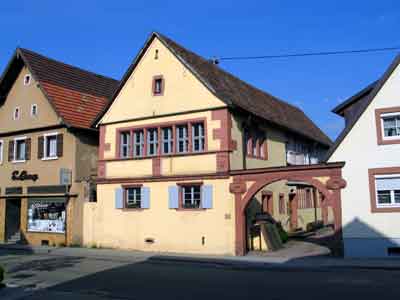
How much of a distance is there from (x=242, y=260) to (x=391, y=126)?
780 centimetres

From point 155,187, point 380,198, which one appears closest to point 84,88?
point 155,187

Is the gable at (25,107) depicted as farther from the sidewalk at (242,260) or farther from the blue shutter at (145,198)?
the sidewalk at (242,260)

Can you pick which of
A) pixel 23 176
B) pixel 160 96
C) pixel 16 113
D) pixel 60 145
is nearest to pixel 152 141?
pixel 160 96

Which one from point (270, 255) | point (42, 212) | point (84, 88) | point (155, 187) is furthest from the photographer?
point (84, 88)

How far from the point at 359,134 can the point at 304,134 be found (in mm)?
10749

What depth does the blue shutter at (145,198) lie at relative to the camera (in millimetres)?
20797

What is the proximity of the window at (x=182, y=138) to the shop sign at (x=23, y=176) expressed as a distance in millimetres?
9542

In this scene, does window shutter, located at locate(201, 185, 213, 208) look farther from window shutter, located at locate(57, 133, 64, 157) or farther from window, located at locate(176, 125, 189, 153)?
window shutter, located at locate(57, 133, 64, 157)

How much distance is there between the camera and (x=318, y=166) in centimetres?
1684

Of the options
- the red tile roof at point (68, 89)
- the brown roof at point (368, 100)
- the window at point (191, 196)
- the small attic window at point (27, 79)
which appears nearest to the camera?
the brown roof at point (368, 100)

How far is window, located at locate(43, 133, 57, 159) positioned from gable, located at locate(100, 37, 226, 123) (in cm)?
374

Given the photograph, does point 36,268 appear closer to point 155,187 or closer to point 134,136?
point 155,187

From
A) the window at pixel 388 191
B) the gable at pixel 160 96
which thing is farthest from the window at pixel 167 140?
the window at pixel 388 191

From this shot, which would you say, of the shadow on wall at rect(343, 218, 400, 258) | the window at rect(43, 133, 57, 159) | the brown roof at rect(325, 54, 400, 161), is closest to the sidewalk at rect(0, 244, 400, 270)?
the shadow on wall at rect(343, 218, 400, 258)
